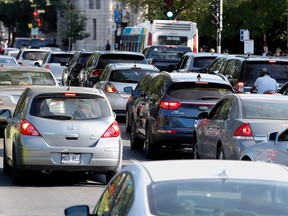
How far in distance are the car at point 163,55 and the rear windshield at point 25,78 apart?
17.6 metres

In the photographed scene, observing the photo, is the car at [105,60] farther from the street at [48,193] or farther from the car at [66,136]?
the car at [66,136]

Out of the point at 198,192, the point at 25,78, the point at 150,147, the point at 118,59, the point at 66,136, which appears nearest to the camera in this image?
the point at 198,192

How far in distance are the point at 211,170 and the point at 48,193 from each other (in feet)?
27.0

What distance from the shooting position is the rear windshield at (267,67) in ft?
83.7

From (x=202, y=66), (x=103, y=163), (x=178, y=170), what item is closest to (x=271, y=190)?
(x=178, y=170)

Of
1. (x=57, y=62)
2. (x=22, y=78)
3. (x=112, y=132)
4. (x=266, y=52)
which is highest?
(x=112, y=132)

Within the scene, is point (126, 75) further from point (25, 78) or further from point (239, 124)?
point (239, 124)

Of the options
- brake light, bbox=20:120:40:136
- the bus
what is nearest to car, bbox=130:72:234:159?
brake light, bbox=20:120:40:136

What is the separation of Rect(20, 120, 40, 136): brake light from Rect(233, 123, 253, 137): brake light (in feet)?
9.23

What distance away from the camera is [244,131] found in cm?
1462

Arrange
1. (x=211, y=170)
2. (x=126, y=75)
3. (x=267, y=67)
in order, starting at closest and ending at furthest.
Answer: (x=211, y=170)
(x=267, y=67)
(x=126, y=75)

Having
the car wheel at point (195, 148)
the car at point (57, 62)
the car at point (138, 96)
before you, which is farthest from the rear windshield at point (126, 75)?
the car at point (57, 62)

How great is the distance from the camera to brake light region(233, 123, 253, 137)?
47.8 feet

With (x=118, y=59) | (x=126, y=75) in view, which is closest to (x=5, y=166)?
(x=126, y=75)
